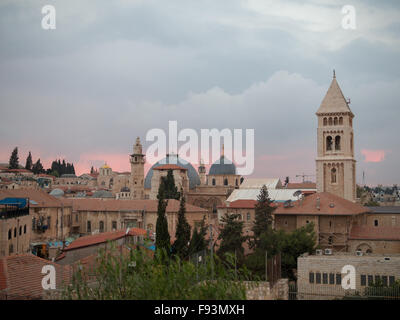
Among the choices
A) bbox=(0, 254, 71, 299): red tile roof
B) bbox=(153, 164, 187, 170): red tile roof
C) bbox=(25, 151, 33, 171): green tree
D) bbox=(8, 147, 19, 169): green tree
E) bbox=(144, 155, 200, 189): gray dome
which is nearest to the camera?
bbox=(0, 254, 71, 299): red tile roof

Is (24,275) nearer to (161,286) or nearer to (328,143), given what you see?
(161,286)

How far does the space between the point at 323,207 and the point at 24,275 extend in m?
22.8

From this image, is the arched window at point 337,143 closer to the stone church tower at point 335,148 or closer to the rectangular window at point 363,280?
the stone church tower at point 335,148

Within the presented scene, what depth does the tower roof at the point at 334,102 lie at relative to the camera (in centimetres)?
4384

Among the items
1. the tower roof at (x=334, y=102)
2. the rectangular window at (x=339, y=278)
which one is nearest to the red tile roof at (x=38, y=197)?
the tower roof at (x=334, y=102)

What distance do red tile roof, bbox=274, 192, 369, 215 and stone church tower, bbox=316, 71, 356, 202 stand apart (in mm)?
7396

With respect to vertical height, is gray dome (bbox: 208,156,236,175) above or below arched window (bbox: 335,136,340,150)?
below

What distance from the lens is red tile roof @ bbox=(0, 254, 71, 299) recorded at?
1659cm

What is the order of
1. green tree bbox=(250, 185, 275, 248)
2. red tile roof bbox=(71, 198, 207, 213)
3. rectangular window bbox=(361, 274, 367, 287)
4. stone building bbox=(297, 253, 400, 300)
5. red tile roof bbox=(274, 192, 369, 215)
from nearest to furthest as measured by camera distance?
stone building bbox=(297, 253, 400, 300)
rectangular window bbox=(361, 274, 367, 287)
red tile roof bbox=(274, 192, 369, 215)
green tree bbox=(250, 185, 275, 248)
red tile roof bbox=(71, 198, 207, 213)

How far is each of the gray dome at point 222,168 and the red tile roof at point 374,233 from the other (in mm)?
43699

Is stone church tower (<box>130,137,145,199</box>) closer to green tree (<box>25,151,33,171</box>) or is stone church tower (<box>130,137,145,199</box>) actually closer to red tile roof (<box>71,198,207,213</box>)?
red tile roof (<box>71,198,207,213</box>)

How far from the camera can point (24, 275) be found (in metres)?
17.9

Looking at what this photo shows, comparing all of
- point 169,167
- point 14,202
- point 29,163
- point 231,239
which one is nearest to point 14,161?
point 29,163

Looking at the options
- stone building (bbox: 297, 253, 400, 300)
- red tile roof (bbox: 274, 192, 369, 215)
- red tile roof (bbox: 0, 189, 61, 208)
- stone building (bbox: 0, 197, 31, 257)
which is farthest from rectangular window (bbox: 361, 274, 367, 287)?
red tile roof (bbox: 0, 189, 61, 208)
